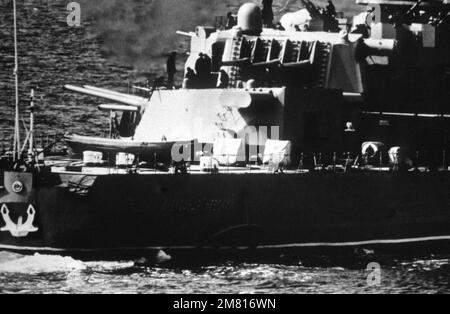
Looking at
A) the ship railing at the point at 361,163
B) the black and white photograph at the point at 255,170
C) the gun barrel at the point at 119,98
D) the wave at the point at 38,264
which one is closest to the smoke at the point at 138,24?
the black and white photograph at the point at 255,170

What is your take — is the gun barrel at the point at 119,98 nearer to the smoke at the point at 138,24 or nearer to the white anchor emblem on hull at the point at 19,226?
the smoke at the point at 138,24

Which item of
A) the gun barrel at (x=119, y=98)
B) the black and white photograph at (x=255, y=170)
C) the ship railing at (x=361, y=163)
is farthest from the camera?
the gun barrel at (x=119, y=98)

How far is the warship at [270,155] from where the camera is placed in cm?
2464

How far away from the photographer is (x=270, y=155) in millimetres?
26500

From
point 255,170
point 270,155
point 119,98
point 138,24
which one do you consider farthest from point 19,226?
point 138,24

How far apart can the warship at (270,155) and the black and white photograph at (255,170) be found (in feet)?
0.12

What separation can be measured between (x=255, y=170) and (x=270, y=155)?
1.62 ft

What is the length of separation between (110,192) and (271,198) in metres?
3.90

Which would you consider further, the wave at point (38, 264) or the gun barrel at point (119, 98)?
the gun barrel at point (119, 98)

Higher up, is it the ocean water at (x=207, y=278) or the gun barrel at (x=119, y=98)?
the gun barrel at (x=119, y=98)

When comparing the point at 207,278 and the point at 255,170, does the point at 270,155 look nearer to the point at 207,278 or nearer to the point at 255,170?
the point at 255,170

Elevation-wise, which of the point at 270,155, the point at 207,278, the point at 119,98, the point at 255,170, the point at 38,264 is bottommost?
the point at 207,278

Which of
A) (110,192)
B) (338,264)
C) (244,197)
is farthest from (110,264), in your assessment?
(338,264)
